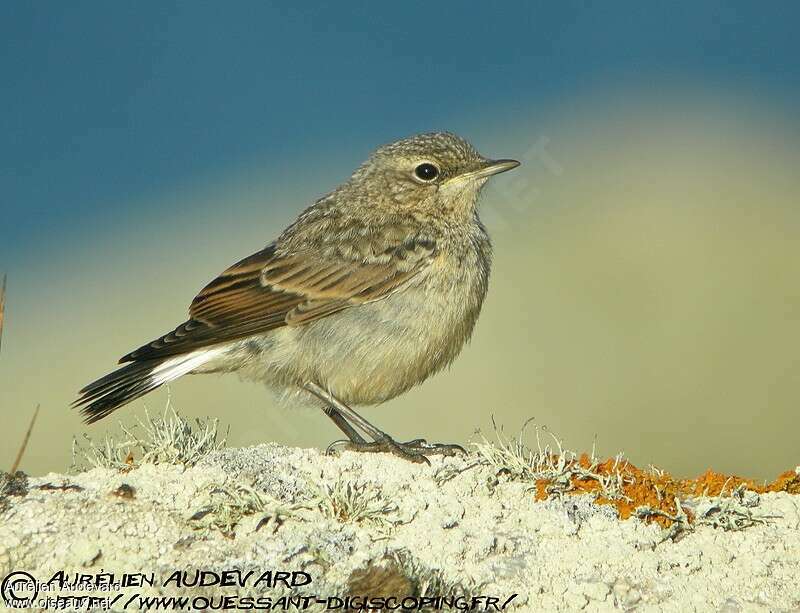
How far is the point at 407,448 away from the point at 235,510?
1.72 m

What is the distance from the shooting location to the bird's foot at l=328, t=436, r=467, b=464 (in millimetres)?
6762

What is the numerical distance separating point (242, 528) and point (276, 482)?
56 cm

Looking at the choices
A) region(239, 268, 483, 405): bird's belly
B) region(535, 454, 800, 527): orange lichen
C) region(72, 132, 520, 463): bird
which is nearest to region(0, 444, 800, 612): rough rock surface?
region(535, 454, 800, 527): orange lichen

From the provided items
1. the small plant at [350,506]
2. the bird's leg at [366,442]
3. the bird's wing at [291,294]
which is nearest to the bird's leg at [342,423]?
the bird's leg at [366,442]

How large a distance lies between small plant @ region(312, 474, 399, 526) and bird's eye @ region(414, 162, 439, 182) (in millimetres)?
3471

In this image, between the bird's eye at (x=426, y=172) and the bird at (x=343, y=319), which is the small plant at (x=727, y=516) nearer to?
the bird at (x=343, y=319)

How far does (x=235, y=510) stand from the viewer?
5535mm

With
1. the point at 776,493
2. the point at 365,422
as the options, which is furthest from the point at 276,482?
the point at 776,493

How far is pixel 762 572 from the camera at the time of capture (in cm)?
558

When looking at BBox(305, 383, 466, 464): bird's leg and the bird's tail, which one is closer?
BBox(305, 383, 466, 464): bird's leg

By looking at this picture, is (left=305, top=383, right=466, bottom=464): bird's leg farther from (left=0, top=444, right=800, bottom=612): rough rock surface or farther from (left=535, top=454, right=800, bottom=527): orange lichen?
(left=535, top=454, right=800, bottom=527): orange lichen

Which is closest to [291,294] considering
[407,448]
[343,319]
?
[343,319]

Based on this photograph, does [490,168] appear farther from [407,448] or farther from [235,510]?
[235,510]

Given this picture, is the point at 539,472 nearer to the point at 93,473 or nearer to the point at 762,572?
the point at 762,572
